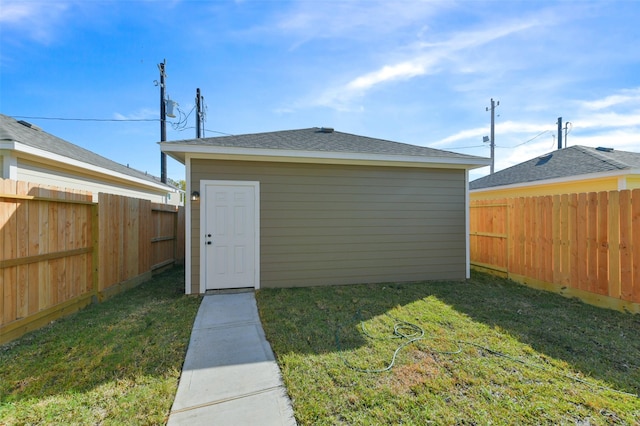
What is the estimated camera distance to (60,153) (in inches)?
232

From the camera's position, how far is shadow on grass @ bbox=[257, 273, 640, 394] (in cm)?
287

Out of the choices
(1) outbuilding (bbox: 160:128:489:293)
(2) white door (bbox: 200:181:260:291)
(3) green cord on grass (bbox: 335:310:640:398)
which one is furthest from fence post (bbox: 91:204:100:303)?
(3) green cord on grass (bbox: 335:310:640:398)

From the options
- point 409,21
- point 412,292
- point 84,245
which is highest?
point 409,21

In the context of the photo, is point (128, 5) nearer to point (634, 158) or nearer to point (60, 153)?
point (60, 153)

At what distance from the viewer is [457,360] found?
2.75 meters

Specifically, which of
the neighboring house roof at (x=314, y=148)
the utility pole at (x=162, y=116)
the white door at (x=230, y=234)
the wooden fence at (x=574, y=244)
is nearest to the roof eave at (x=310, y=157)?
the neighboring house roof at (x=314, y=148)

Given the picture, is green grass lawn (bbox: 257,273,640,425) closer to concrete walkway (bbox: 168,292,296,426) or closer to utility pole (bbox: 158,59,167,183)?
concrete walkway (bbox: 168,292,296,426)

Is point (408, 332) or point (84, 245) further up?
point (84, 245)

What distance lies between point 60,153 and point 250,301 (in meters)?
5.25

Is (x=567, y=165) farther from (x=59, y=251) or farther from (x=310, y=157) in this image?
(x=59, y=251)

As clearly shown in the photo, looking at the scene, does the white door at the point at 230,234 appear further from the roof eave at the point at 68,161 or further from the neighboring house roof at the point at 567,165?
the neighboring house roof at the point at 567,165

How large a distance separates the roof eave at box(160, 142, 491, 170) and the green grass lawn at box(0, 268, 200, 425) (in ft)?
8.75

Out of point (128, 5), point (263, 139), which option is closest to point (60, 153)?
point (128, 5)

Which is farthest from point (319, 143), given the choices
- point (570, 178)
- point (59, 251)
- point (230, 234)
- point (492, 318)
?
point (570, 178)
